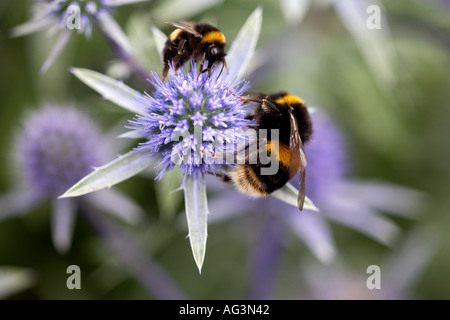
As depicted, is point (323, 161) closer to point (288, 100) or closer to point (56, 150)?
point (288, 100)

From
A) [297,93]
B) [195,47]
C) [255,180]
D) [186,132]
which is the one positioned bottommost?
[255,180]

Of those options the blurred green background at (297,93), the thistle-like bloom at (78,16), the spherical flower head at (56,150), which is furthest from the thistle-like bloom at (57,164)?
the thistle-like bloom at (78,16)

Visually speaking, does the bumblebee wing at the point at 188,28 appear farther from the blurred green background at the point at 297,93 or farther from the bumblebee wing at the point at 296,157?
the blurred green background at the point at 297,93

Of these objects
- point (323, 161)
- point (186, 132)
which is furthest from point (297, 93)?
point (186, 132)

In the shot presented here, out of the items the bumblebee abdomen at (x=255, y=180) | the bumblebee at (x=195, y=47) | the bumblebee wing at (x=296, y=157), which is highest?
the bumblebee at (x=195, y=47)
